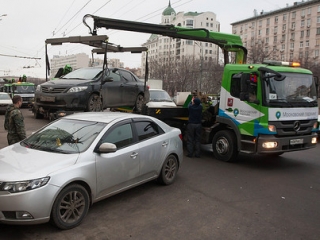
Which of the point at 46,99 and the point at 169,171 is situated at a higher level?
the point at 46,99

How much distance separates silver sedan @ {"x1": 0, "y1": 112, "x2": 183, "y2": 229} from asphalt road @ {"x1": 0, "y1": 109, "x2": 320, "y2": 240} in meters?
0.30

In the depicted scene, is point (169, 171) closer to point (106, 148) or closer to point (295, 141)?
point (106, 148)

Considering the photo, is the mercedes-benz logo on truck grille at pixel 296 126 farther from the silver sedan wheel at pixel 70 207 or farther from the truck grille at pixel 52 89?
the truck grille at pixel 52 89

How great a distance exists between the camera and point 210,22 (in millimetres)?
116188

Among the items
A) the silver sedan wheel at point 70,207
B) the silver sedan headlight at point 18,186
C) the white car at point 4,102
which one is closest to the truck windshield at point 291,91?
the silver sedan wheel at point 70,207

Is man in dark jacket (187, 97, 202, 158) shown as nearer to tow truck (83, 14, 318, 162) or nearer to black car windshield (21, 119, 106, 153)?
tow truck (83, 14, 318, 162)

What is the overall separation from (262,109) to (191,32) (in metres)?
3.82

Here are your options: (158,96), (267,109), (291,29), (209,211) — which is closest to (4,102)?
(158,96)

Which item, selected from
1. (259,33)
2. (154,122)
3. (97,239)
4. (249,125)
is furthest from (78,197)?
(259,33)

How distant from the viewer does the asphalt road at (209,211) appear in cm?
401

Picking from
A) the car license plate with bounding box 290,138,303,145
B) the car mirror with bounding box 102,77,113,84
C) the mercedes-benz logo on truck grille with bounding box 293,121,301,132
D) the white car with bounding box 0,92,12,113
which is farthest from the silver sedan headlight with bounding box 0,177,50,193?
the white car with bounding box 0,92,12,113

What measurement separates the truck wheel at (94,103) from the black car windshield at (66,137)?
10.7 ft

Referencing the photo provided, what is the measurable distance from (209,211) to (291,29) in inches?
3656

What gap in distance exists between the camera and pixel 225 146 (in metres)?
8.26
